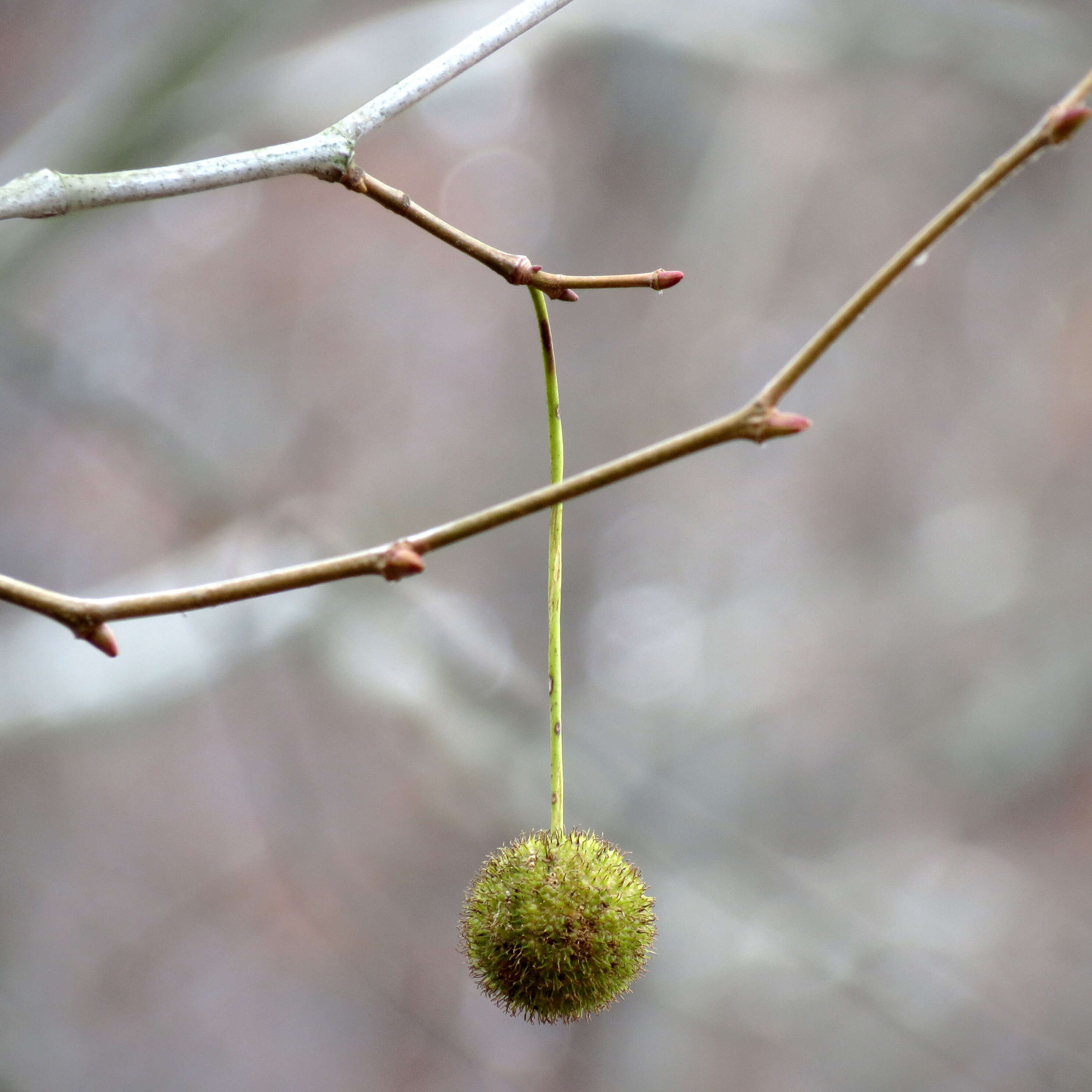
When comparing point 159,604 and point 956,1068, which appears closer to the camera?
point 159,604

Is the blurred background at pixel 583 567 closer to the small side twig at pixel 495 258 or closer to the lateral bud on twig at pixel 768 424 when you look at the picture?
the small side twig at pixel 495 258

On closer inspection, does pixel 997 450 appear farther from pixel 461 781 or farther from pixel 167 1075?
pixel 167 1075

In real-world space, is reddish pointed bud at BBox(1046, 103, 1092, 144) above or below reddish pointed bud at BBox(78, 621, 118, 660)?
above

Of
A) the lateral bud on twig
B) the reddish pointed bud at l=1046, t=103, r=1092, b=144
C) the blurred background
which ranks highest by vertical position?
the reddish pointed bud at l=1046, t=103, r=1092, b=144

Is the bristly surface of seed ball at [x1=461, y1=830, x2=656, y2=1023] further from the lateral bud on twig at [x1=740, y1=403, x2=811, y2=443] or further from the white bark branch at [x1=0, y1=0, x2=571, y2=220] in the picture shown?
the white bark branch at [x1=0, y1=0, x2=571, y2=220]

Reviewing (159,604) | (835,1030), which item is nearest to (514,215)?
(835,1030)

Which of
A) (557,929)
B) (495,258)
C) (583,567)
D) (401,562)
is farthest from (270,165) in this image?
(583,567)

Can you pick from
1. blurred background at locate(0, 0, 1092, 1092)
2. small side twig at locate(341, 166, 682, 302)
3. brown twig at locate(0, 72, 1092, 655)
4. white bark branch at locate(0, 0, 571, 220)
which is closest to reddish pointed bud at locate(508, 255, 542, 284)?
small side twig at locate(341, 166, 682, 302)
